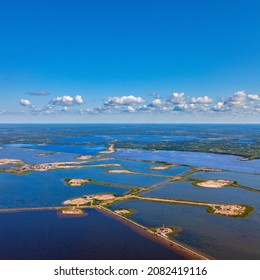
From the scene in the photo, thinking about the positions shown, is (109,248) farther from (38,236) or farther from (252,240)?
(252,240)

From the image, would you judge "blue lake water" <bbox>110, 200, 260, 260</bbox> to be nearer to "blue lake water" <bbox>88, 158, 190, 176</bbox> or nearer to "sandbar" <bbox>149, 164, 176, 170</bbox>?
"blue lake water" <bbox>88, 158, 190, 176</bbox>

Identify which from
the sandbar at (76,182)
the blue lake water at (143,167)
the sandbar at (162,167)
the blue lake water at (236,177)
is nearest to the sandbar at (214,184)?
the blue lake water at (236,177)

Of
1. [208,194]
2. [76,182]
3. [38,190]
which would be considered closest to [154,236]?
[208,194]

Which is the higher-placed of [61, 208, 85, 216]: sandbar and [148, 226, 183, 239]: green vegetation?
[61, 208, 85, 216]: sandbar

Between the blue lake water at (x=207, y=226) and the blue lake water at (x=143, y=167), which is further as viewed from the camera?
the blue lake water at (x=143, y=167)

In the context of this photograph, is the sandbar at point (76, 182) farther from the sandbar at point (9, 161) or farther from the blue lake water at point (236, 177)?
Result: the sandbar at point (9, 161)

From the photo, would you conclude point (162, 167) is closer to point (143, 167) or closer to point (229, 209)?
point (143, 167)

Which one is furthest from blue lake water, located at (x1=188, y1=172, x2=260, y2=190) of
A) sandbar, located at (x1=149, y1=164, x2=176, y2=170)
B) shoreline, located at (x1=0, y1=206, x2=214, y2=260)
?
shoreline, located at (x1=0, y1=206, x2=214, y2=260)
